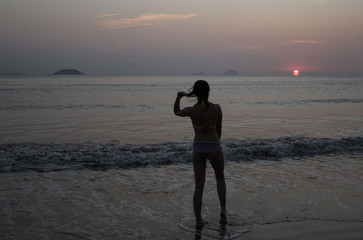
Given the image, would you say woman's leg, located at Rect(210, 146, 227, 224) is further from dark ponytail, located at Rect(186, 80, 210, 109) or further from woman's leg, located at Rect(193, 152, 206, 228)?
dark ponytail, located at Rect(186, 80, 210, 109)

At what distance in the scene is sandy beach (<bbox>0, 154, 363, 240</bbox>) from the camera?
4684mm

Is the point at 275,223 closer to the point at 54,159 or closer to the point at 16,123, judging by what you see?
the point at 54,159

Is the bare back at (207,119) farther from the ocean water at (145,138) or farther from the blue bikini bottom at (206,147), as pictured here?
the ocean water at (145,138)

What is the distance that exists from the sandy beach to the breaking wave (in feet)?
2.56

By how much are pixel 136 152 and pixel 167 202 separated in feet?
14.1

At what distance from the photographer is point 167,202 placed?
5.85m

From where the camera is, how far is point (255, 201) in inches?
233

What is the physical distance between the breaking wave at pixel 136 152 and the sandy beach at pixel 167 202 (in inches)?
30.7

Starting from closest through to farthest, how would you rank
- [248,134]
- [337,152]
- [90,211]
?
[90,211]
[337,152]
[248,134]

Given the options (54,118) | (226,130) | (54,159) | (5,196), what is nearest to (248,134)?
(226,130)

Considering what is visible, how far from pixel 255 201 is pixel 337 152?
5.50 m

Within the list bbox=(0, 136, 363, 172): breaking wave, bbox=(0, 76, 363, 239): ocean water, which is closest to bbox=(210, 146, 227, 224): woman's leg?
bbox=(0, 76, 363, 239): ocean water

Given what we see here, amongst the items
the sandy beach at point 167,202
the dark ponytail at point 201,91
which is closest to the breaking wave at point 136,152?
the sandy beach at point 167,202

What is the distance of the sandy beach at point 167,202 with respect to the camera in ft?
15.4
